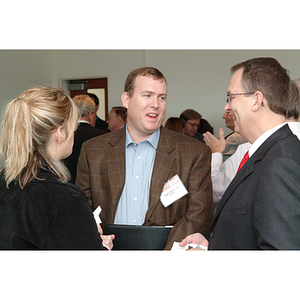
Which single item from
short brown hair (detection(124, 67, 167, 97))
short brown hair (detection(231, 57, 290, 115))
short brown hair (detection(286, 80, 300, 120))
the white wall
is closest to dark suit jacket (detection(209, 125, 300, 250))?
short brown hair (detection(231, 57, 290, 115))

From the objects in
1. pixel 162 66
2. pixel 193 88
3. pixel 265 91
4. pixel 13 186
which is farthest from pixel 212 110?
pixel 13 186

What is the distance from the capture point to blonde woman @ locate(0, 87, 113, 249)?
127 cm

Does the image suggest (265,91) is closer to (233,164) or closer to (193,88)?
(233,164)

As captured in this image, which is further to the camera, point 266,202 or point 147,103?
point 147,103

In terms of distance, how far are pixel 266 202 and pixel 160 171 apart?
107 centimetres

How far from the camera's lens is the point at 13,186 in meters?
1.33

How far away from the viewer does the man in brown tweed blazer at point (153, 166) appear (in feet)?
7.16

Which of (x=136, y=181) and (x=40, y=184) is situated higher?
(x=40, y=184)

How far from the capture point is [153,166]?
229 centimetres

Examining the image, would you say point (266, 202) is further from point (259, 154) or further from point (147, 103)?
point (147, 103)

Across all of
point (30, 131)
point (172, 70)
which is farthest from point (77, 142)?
point (172, 70)

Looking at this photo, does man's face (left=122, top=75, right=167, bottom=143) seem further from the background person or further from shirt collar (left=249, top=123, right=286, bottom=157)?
the background person

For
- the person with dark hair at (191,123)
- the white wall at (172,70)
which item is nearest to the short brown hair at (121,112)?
the person with dark hair at (191,123)
